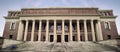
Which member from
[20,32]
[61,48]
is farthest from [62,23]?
[61,48]

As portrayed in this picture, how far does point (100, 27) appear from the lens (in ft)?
94.9

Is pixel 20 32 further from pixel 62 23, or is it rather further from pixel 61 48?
pixel 61 48

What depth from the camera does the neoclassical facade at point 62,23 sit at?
2883cm

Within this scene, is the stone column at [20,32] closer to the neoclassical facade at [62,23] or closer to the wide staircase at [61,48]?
the neoclassical facade at [62,23]

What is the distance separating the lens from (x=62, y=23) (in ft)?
94.7

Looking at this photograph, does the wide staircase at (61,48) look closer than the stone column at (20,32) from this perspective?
Yes

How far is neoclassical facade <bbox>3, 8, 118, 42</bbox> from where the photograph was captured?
1135 inches

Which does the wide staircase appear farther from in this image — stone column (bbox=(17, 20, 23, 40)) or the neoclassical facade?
stone column (bbox=(17, 20, 23, 40))

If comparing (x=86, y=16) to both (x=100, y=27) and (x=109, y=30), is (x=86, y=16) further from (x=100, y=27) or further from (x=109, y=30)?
(x=109, y=30)

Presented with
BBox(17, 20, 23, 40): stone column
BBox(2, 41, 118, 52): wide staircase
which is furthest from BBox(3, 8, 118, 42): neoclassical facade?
BBox(2, 41, 118, 52): wide staircase

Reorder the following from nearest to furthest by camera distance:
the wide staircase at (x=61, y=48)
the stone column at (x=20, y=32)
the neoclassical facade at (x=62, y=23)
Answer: the wide staircase at (x=61, y=48) → the stone column at (x=20, y=32) → the neoclassical facade at (x=62, y=23)

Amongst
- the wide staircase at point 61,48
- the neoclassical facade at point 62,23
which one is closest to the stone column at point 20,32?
the neoclassical facade at point 62,23

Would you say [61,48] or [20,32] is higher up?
[20,32]

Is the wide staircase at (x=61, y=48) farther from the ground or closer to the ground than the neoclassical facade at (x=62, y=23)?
closer to the ground
